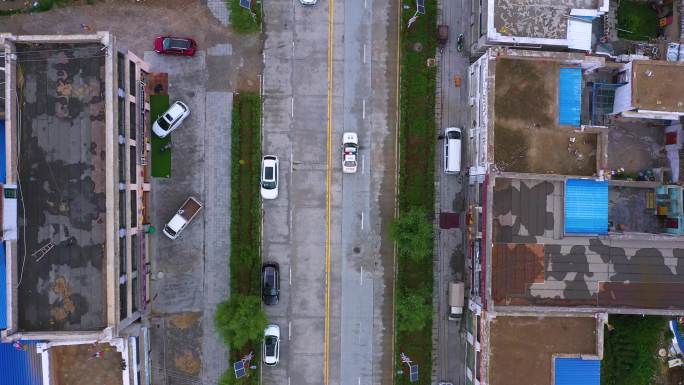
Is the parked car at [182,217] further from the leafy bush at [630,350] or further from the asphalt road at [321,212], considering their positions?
the leafy bush at [630,350]

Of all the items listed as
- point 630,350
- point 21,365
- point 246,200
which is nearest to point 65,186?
point 246,200

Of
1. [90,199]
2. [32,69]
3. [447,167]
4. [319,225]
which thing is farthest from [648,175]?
[32,69]

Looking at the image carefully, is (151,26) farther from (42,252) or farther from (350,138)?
(42,252)

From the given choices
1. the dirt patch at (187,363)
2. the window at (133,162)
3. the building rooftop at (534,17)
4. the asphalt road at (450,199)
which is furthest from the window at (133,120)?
the building rooftop at (534,17)

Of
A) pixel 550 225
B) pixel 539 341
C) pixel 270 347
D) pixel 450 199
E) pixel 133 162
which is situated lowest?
pixel 270 347

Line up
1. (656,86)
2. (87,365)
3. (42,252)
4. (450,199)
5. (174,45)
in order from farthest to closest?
1. (450,199)
2. (174,45)
3. (656,86)
4. (87,365)
5. (42,252)

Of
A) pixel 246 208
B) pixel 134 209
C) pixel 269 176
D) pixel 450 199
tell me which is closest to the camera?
pixel 134 209
